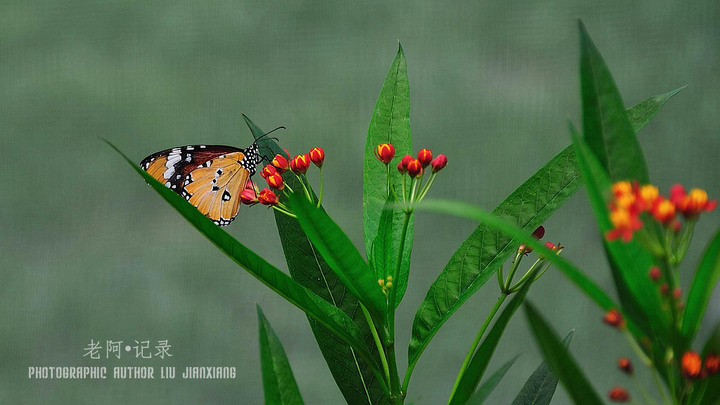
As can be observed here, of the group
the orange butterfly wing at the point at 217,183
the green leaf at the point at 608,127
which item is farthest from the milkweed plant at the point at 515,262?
the orange butterfly wing at the point at 217,183

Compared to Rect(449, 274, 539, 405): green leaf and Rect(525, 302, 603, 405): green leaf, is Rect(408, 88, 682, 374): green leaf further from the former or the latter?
Rect(525, 302, 603, 405): green leaf

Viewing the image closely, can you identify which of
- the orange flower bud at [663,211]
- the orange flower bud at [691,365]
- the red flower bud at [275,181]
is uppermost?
the red flower bud at [275,181]

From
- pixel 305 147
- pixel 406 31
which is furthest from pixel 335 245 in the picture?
pixel 406 31

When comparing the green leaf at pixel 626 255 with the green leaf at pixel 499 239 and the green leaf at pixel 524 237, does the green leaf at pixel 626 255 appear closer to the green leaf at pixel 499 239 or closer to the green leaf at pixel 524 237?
the green leaf at pixel 524 237

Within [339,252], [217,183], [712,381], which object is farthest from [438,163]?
[217,183]

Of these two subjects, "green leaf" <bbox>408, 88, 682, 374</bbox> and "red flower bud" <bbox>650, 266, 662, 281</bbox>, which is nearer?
"red flower bud" <bbox>650, 266, 662, 281</bbox>

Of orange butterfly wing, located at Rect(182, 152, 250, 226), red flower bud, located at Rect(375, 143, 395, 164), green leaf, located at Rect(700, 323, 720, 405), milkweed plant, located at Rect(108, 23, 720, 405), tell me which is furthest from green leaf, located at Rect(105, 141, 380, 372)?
orange butterfly wing, located at Rect(182, 152, 250, 226)
